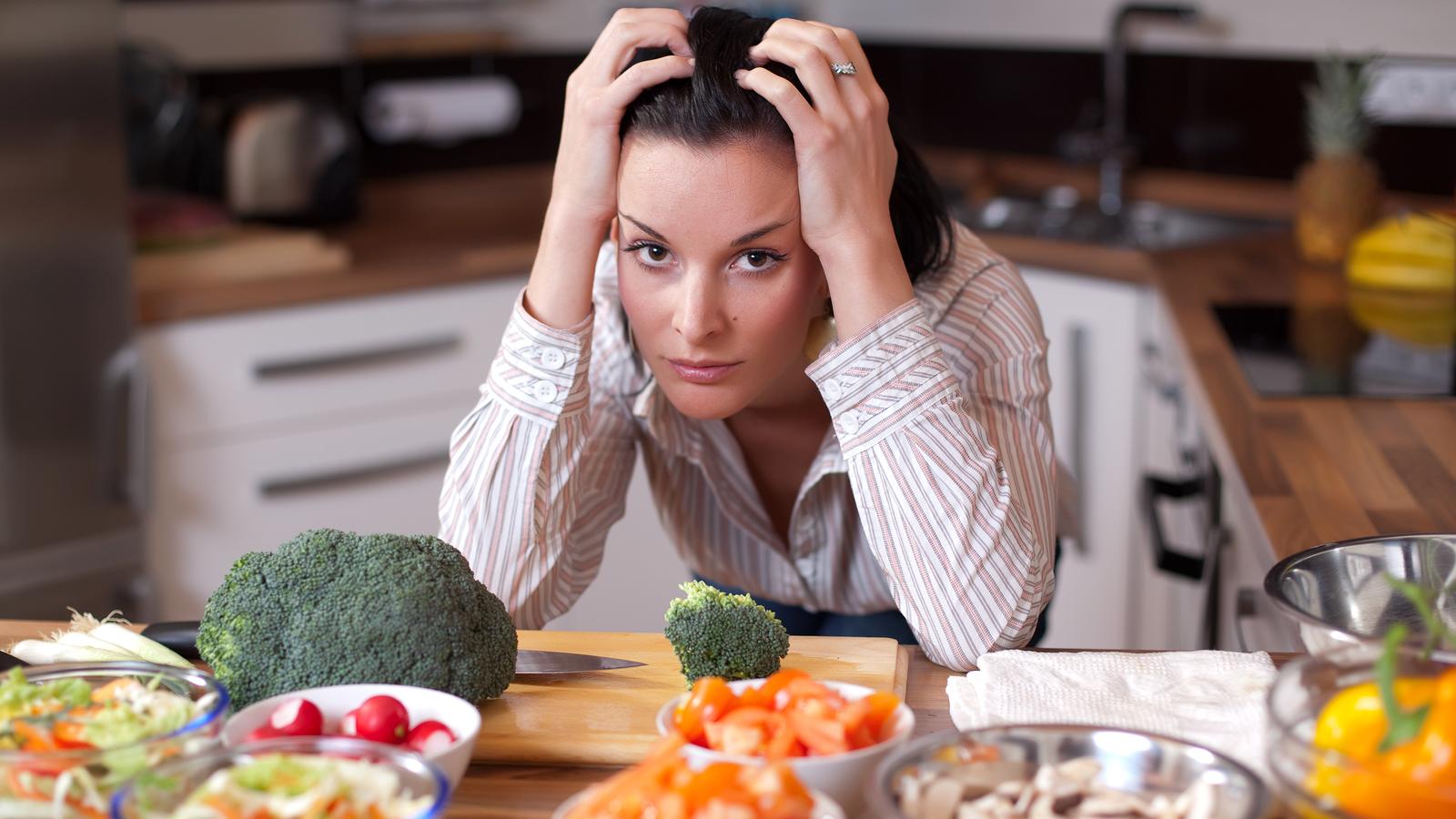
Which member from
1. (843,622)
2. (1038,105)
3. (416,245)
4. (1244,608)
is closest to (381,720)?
(843,622)

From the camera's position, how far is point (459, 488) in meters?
1.41

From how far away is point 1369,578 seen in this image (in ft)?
3.64

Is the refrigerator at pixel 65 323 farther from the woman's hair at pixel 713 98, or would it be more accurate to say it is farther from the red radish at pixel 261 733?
the red radish at pixel 261 733

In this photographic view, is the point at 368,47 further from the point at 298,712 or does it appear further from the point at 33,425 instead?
the point at 298,712

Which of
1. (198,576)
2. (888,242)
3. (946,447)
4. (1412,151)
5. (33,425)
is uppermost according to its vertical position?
(1412,151)

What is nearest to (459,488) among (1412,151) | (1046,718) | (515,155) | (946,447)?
(946,447)

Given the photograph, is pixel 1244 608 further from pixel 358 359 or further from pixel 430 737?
pixel 358 359

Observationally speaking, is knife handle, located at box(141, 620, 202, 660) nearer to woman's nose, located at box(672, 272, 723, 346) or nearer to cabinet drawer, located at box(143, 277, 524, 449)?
woman's nose, located at box(672, 272, 723, 346)

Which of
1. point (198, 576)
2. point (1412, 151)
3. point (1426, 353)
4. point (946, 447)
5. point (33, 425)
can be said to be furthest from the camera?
point (1412, 151)

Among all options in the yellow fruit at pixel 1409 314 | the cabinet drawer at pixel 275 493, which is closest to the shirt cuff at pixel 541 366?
the yellow fruit at pixel 1409 314

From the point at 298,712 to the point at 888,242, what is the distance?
25.0 inches

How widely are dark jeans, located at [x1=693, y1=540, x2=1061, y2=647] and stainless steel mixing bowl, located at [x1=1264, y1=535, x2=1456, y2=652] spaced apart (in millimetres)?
551

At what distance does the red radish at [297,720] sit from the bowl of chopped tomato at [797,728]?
21 cm

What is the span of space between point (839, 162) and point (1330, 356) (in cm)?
109
